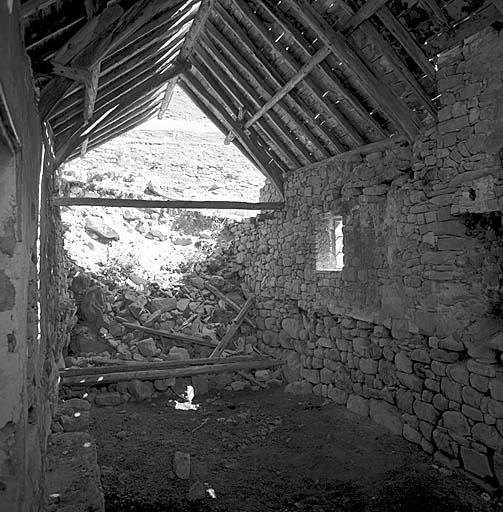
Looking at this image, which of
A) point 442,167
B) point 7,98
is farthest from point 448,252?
point 7,98

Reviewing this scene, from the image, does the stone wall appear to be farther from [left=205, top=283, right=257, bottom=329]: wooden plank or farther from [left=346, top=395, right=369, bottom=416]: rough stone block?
[left=205, top=283, right=257, bottom=329]: wooden plank

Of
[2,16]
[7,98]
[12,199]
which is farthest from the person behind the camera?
[12,199]

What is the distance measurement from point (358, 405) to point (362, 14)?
5.32 meters

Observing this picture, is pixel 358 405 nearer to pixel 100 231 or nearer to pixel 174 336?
pixel 174 336

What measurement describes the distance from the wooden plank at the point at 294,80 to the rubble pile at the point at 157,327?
4052mm

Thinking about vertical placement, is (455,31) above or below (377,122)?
above

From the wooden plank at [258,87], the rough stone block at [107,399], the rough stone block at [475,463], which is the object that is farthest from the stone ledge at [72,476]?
the wooden plank at [258,87]

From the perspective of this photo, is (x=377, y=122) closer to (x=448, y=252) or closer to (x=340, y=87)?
(x=340, y=87)

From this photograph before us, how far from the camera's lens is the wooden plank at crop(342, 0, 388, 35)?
4.91 m

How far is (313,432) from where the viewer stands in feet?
20.7

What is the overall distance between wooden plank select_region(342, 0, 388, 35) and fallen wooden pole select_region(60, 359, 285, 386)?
5.92 m

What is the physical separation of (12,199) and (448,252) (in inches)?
180

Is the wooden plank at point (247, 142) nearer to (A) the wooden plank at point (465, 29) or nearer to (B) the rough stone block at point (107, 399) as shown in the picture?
(A) the wooden plank at point (465, 29)

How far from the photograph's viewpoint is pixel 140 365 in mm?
8055
